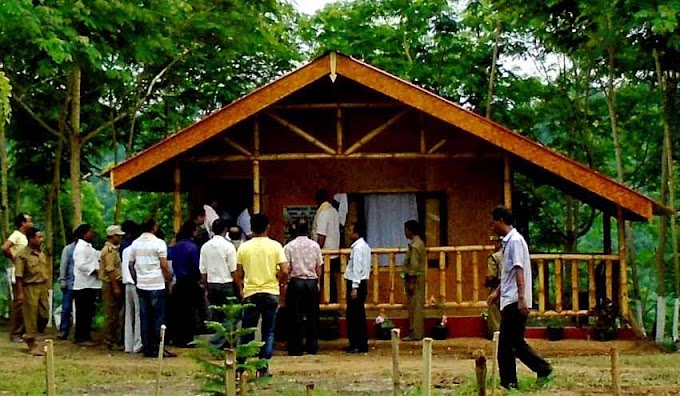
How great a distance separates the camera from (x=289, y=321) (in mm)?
15047

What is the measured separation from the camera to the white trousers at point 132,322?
15266mm

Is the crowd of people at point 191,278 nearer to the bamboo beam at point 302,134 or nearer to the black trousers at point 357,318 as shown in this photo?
the black trousers at point 357,318

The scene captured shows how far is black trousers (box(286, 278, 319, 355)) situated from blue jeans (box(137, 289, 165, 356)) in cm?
165

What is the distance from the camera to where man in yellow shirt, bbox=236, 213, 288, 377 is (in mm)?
11680

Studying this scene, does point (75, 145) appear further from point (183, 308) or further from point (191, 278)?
point (191, 278)

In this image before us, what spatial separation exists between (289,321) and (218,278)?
5.13 feet

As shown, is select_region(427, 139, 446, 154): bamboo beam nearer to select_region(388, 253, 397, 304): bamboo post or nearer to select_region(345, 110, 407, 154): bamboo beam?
select_region(345, 110, 407, 154): bamboo beam

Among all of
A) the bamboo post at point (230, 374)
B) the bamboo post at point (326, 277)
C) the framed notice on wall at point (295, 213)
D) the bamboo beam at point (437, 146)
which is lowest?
the bamboo post at point (230, 374)

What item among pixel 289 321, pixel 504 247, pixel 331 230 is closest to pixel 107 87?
pixel 331 230

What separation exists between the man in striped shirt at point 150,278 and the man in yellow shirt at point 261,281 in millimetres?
3011

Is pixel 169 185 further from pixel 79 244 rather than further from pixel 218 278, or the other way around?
pixel 218 278

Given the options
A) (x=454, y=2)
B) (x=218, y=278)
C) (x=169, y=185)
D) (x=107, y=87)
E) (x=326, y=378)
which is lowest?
(x=326, y=378)

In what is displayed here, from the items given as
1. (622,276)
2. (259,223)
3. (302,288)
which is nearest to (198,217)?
(302,288)

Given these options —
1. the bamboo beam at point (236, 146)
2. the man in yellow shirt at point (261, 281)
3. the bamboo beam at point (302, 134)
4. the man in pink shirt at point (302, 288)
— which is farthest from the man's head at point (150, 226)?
the man in yellow shirt at point (261, 281)
